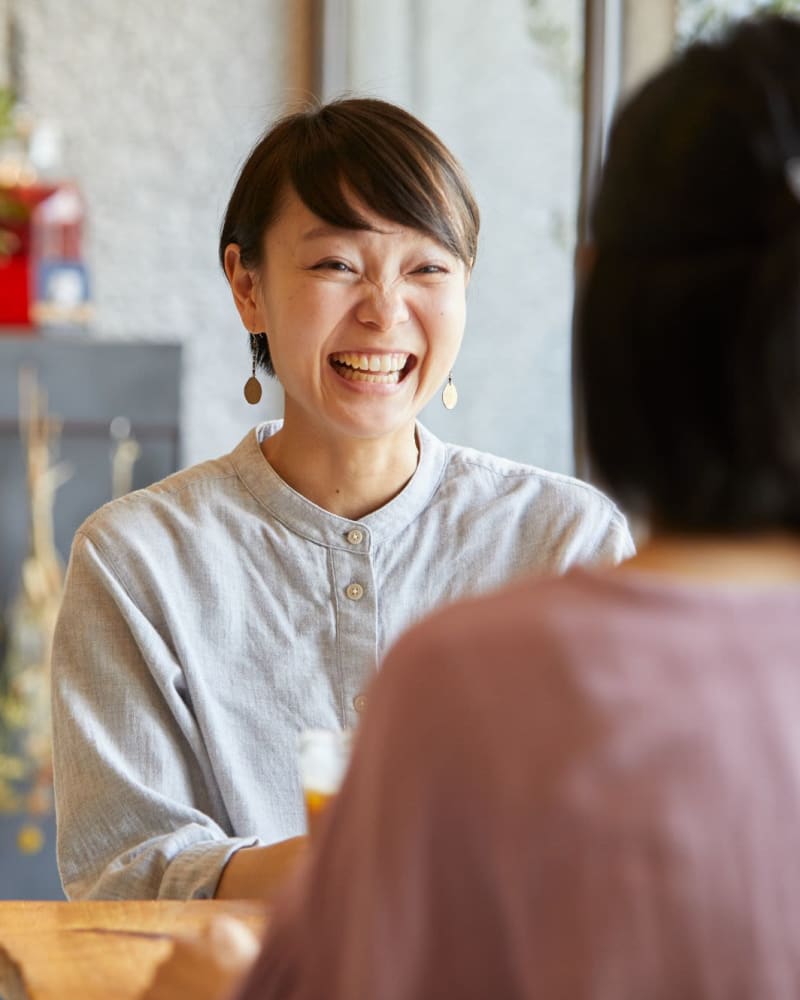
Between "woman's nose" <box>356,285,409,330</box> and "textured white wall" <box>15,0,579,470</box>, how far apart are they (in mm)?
1776

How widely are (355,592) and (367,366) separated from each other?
0.22m

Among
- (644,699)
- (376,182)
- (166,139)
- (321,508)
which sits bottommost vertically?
(321,508)

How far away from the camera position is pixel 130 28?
3740 mm

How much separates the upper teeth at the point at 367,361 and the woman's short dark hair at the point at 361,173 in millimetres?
125

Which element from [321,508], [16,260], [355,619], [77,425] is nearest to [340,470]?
[321,508]

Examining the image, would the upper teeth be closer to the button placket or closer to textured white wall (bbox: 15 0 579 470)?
the button placket

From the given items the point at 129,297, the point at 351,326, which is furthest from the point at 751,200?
the point at 129,297

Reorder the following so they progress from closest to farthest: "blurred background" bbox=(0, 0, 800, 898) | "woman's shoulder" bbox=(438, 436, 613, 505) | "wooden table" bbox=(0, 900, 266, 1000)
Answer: "wooden table" bbox=(0, 900, 266, 1000) < "woman's shoulder" bbox=(438, 436, 613, 505) < "blurred background" bbox=(0, 0, 800, 898)

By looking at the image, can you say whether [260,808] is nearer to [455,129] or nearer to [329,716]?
[329,716]

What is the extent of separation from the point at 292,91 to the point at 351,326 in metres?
2.60

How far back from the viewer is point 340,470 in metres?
1.54

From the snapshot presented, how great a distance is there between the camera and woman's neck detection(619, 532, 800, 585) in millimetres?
608

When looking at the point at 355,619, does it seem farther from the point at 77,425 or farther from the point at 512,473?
the point at 77,425

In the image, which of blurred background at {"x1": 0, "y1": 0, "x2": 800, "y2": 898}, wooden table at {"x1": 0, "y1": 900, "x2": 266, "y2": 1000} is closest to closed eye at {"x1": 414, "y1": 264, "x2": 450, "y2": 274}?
wooden table at {"x1": 0, "y1": 900, "x2": 266, "y2": 1000}
